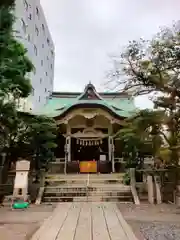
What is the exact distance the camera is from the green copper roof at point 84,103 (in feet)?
53.6

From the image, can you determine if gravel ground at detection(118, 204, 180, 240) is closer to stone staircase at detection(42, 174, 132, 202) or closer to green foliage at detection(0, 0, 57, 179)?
stone staircase at detection(42, 174, 132, 202)

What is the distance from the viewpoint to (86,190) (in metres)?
10.9

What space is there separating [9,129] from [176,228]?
7856mm

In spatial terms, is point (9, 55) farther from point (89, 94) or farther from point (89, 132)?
point (89, 94)

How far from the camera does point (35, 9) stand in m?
26.5

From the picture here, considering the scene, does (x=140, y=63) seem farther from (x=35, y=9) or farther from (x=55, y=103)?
(x=35, y=9)

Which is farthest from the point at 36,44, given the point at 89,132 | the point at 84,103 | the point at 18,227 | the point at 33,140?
the point at 18,227

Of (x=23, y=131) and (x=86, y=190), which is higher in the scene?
(x=23, y=131)

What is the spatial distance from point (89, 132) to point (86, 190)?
22.5 ft

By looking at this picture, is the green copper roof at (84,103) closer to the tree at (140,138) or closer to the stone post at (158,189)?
the tree at (140,138)

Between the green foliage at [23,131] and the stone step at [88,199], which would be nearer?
the green foliage at [23,131]

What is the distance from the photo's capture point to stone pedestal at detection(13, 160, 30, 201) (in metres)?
9.80

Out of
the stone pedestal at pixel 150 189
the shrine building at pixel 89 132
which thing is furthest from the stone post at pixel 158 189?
the shrine building at pixel 89 132

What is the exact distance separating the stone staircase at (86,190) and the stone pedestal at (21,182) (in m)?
0.93
